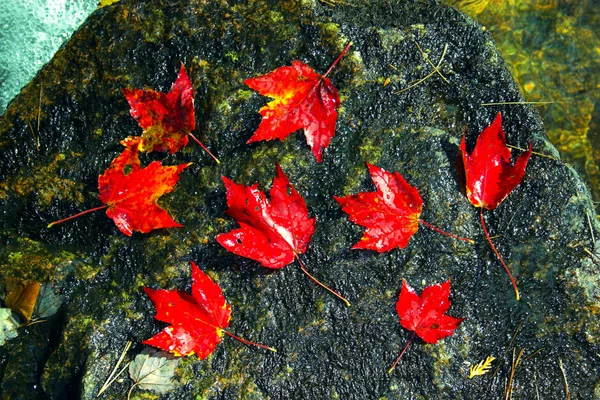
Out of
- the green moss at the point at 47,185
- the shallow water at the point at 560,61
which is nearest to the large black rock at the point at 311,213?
the green moss at the point at 47,185

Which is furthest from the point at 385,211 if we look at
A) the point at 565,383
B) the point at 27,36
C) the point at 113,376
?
the point at 27,36

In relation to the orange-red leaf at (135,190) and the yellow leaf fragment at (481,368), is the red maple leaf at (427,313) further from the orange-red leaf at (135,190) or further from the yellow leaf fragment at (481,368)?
the orange-red leaf at (135,190)

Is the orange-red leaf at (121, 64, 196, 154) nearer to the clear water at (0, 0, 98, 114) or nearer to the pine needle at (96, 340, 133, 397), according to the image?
the pine needle at (96, 340, 133, 397)

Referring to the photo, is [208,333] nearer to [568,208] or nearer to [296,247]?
[296,247]

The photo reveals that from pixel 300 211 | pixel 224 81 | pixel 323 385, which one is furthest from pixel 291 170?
pixel 323 385

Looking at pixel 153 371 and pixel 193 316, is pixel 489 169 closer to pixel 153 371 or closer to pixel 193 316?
pixel 193 316

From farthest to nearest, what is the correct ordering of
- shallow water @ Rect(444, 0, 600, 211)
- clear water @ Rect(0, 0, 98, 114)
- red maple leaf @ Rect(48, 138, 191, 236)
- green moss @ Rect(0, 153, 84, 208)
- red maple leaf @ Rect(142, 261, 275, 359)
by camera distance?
shallow water @ Rect(444, 0, 600, 211), clear water @ Rect(0, 0, 98, 114), green moss @ Rect(0, 153, 84, 208), red maple leaf @ Rect(48, 138, 191, 236), red maple leaf @ Rect(142, 261, 275, 359)

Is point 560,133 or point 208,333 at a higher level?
point 208,333

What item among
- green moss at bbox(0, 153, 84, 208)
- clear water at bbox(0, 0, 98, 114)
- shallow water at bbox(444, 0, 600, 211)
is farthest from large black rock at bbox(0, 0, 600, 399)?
shallow water at bbox(444, 0, 600, 211)
